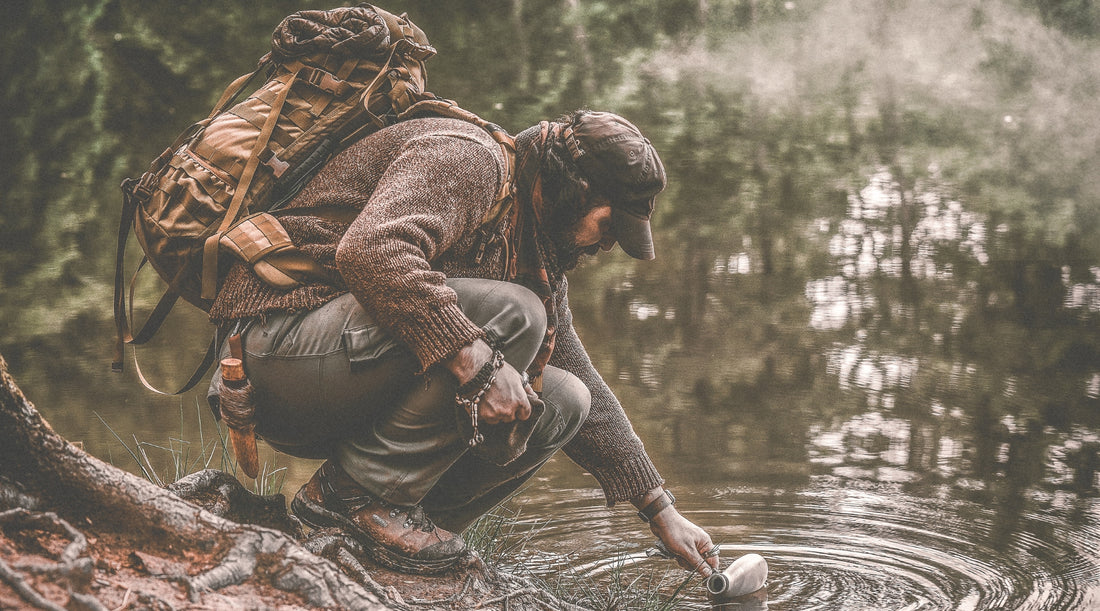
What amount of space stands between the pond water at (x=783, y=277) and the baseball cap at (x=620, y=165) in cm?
107

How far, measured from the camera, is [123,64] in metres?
11.0

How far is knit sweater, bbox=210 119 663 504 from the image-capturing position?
2209 mm

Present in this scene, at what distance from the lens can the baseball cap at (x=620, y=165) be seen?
246 centimetres

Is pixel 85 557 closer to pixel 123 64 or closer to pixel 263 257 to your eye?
pixel 263 257

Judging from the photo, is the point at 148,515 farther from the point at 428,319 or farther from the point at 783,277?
the point at 783,277

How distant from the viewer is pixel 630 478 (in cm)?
295

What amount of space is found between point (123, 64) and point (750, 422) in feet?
28.3

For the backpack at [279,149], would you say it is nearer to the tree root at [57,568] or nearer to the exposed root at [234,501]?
the exposed root at [234,501]

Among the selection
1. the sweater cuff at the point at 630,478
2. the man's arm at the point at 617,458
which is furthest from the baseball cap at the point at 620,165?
the sweater cuff at the point at 630,478

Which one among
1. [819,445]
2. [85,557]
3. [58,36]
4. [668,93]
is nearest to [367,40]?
[85,557]

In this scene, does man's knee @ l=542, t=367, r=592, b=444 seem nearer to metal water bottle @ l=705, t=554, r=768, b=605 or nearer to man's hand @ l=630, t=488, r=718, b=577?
man's hand @ l=630, t=488, r=718, b=577

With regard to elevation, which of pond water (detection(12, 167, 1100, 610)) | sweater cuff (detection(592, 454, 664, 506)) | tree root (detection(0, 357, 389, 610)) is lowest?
pond water (detection(12, 167, 1100, 610))

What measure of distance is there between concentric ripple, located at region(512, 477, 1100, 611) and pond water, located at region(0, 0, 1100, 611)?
0.04 ft

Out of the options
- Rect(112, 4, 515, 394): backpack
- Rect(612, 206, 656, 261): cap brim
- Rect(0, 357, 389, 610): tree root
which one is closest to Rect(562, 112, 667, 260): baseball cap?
Rect(612, 206, 656, 261): cap brim
